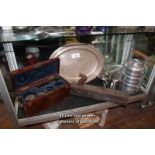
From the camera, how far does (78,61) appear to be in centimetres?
127

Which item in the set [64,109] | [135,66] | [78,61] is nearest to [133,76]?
[135,66]

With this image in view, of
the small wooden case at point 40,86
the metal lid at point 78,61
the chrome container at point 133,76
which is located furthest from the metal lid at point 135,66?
the small wooden case at point 40,86

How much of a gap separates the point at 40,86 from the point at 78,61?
35 cm

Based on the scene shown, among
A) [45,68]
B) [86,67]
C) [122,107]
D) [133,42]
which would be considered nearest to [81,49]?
[86,67]

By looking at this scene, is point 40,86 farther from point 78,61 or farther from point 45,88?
point 78,61

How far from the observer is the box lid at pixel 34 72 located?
1.01 m

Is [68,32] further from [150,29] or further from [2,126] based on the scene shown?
[2,126]

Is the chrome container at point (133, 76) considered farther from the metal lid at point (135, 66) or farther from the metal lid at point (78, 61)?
the metal lid at point (78, 61)

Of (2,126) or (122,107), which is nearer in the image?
(2,126)

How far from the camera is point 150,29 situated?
1043 mm

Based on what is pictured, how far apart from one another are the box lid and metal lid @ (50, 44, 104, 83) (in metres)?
0.07

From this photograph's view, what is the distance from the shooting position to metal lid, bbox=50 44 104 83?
1.18 metres
